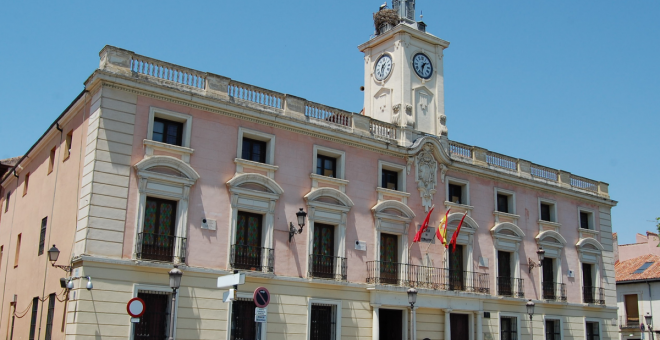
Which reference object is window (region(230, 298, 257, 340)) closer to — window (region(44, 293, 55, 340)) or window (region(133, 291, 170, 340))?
window (region(133, 291, 170, 340))

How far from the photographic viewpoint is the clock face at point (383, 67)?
90.6 feet

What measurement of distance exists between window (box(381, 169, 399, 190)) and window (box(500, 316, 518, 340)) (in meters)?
6.90

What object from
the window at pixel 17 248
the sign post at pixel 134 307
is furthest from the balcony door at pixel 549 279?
the window at pixel 17 248

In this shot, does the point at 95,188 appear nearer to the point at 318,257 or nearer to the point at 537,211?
the point at 318,257

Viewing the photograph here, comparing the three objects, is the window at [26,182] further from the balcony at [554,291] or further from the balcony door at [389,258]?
the balcony at [554,291]

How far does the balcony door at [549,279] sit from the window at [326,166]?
10905 millimetres

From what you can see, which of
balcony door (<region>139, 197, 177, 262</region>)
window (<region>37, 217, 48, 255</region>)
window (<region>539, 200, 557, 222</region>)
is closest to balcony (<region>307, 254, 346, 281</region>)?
balcony door (<region>139, 197, 177, 262</region>)

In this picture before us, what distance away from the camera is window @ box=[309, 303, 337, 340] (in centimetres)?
2169

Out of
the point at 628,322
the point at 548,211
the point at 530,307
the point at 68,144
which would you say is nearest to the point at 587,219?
the point at 548,211

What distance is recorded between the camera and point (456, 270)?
2572 centimetres

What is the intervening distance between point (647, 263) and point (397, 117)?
23.7m

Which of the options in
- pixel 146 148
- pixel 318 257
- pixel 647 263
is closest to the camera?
pixel 146 148

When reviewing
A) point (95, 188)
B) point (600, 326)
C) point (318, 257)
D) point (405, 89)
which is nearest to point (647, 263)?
point (600, 326)

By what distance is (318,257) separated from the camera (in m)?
22.1
